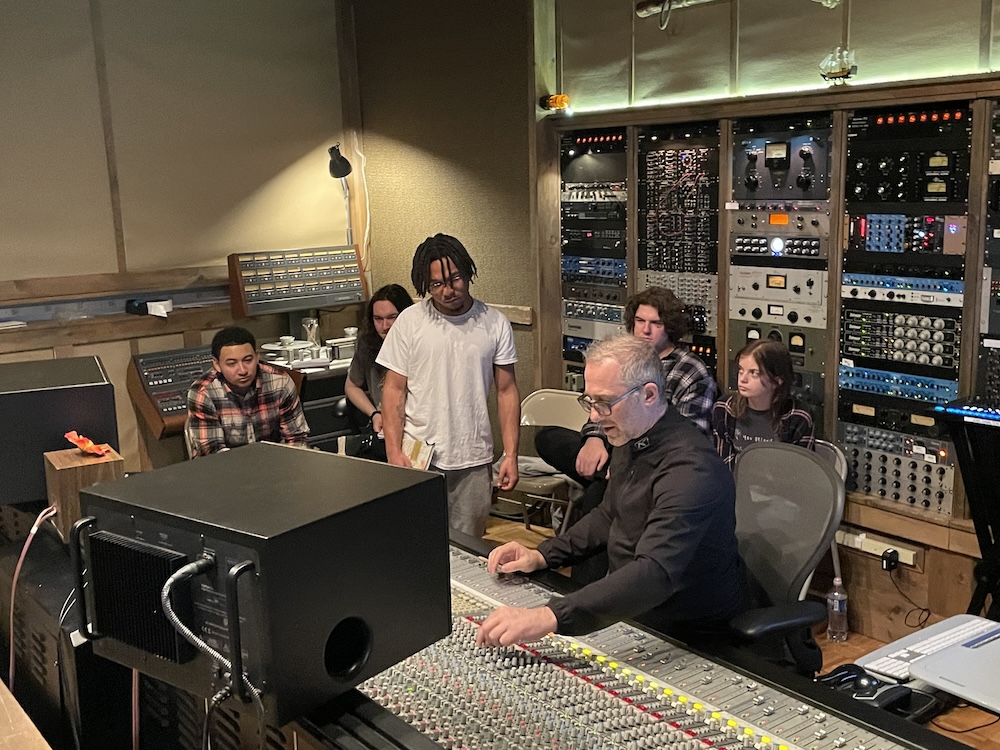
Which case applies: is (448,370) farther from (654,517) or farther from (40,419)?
(40,419)

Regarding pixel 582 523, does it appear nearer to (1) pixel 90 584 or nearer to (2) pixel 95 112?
(1) pixel 90 584

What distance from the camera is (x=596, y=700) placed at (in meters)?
1.58

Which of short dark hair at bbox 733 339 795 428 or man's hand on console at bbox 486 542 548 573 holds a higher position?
short dark hair at bbox 733 339 795 428

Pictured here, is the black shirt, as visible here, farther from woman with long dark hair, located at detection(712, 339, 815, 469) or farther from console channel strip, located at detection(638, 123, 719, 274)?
console channel strip, located at detection(638, 123, 719, 274)

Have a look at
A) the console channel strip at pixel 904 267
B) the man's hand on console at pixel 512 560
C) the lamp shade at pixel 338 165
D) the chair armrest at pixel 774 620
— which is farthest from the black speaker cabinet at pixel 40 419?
the lamp shade at pixel 338 165

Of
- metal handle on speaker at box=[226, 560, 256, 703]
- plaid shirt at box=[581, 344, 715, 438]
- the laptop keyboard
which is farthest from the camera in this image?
plaid shirt at box=[581, 344, 715, 438]

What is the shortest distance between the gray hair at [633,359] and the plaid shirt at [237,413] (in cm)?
210

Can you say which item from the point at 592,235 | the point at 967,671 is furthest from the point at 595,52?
the point at 967,671

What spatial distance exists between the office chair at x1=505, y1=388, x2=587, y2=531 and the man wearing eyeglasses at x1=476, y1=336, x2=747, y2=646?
2.13 meters

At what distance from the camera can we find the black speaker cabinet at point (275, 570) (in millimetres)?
1179

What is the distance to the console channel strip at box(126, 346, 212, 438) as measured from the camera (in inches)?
211

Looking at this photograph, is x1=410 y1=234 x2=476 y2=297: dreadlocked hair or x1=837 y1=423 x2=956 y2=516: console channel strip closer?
x1=410 y1=234 x2=476 y2=297: dreadlocked hair

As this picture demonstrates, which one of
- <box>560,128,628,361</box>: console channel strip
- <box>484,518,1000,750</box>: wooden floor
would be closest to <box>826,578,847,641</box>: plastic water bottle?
<box>484,518,1000,750</box>: wooden floor

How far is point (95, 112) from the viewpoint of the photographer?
Answer: 5.36 metres
